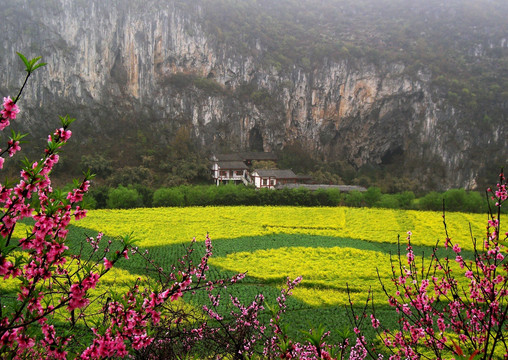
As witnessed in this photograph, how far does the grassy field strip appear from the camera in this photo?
2408 centimetres

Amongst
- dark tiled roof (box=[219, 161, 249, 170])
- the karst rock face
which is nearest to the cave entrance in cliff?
the karst rock face

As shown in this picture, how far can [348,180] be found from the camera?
62.5 metres

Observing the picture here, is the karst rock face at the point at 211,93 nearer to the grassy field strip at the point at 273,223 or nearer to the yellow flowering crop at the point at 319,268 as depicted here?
the grassy field strip at the point at 273,223

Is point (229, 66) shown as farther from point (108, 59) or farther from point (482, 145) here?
point (482, 145)

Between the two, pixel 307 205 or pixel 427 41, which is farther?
pixel 427 41

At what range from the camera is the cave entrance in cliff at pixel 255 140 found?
7169cm

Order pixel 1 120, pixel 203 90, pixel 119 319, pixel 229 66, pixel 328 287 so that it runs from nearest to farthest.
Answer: pixel 1 120 < pixel 119 319 < pixel 328 287 < pixel 203 90 < pixel 229 66

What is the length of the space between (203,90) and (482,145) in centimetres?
5121

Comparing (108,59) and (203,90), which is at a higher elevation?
(108,59)

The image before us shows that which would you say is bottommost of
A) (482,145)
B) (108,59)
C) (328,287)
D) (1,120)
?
(328,287)

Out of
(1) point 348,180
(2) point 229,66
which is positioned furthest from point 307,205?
(2) point 229,66

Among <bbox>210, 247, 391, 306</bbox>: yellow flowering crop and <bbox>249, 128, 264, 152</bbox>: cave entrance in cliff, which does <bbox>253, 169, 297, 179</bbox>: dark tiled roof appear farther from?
<bbox>210, 247, 391, 306</bbox>: yellow flowering crop

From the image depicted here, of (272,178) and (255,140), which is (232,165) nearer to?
(272,178)

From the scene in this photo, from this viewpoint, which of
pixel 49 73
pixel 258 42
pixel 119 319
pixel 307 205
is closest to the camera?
pixel 119 319
